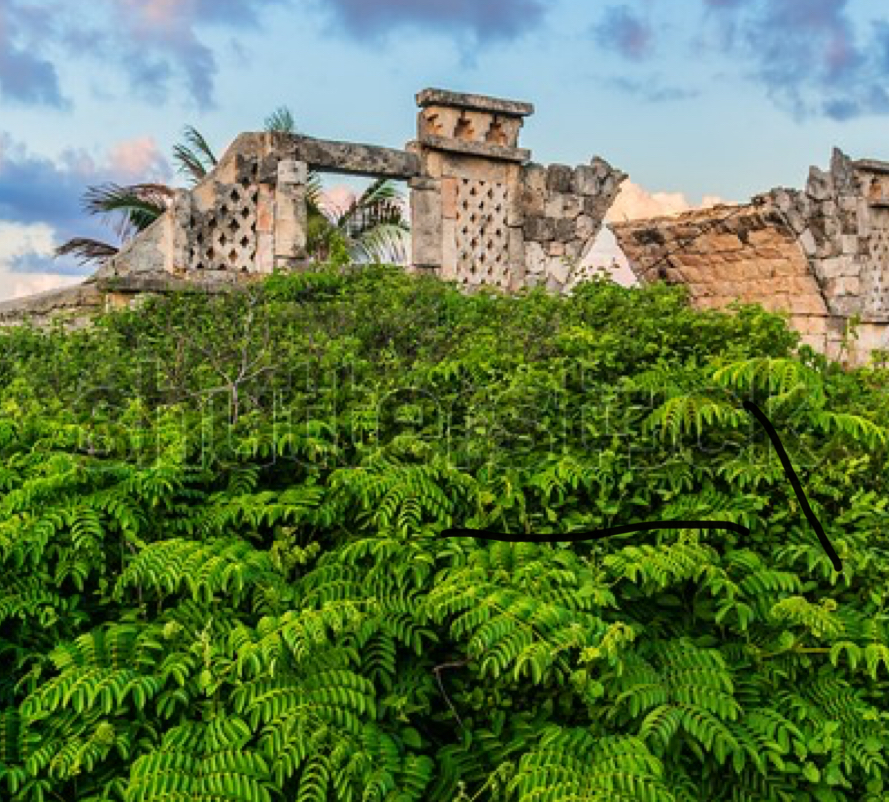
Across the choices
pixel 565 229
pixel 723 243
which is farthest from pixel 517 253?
pixel 723 243

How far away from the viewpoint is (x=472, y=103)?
38.8ft

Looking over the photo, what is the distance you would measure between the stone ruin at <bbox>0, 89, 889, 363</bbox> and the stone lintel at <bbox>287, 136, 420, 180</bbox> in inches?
0.5

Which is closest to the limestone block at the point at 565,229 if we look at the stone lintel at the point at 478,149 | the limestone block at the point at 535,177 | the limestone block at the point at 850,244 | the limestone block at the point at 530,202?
the limestone block at the point at 530,202

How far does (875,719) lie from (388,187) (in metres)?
14.1

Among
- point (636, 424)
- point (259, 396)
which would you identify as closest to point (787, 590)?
point (636, 424)

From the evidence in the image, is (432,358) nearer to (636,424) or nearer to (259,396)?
(259,396)

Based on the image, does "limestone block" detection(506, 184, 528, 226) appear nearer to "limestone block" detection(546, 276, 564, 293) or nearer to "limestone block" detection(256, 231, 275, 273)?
"limestone block" detection(546, 276, 564, 293)

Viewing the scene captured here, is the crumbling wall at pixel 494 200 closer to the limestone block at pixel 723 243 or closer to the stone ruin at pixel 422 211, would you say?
the stone ruin at pixel 422 211

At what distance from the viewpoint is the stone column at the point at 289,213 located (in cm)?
1064

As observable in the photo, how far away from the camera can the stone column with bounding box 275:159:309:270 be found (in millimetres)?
10641

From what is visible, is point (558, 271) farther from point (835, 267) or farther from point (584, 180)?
point (835, 267)

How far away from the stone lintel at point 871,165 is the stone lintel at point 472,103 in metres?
5.31

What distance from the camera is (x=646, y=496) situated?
16.2ft

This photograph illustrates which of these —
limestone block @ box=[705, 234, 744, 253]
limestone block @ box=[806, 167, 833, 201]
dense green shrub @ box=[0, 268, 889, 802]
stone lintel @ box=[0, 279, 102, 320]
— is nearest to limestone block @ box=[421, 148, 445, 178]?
stone lintel @ box=[0, 279, 102, 320]
